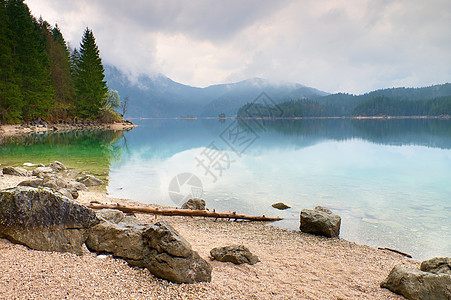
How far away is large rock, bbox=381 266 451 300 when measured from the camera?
5168 mm

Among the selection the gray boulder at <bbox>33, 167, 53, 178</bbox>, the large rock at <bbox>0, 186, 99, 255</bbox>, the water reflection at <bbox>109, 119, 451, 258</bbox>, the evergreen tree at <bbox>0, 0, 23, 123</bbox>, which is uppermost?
the evergreen tree at <bbox>0, 0, 23, 123</bbox>

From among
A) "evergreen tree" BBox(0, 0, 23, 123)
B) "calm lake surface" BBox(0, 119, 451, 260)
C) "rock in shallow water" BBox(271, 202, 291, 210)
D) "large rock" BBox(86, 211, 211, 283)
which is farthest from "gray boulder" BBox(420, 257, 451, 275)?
"evergreen tree" BBox(0, 0, 23, 123)

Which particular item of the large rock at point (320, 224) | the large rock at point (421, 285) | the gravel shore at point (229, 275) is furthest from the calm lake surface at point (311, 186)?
the large rock at point (421, 285)

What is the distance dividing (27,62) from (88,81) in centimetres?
1975

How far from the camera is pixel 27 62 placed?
2045 inches

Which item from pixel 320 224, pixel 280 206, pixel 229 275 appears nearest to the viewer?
pixel 229 275

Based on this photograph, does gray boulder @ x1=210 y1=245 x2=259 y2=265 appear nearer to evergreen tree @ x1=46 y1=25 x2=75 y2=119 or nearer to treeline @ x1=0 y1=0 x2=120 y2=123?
treeline @ x1=0 y1=0 x2=120 y2=123

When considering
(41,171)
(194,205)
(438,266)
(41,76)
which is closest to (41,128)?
(41,76)

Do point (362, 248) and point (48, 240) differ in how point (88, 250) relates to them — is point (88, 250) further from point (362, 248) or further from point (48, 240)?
point (362, 248)

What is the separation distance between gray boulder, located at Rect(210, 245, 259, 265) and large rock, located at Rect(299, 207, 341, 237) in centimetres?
374

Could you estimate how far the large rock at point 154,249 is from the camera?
4.91 meters

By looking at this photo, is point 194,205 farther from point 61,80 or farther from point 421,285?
point 61,80

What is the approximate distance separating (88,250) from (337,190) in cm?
1460

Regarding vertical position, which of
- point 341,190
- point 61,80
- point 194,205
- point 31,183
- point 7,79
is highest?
point 61,80
